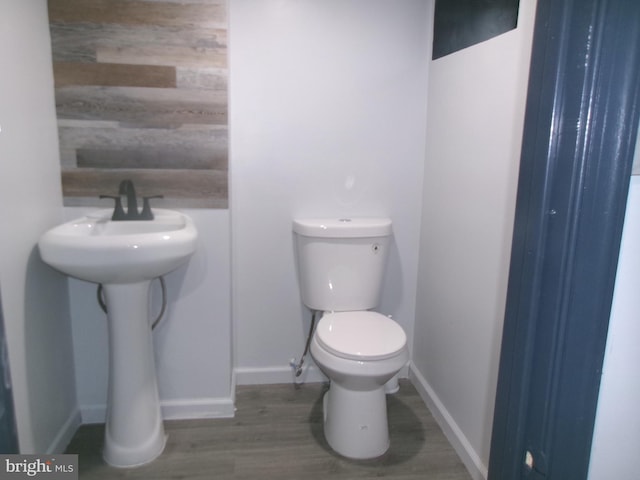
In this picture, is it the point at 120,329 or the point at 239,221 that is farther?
the point at 239,221

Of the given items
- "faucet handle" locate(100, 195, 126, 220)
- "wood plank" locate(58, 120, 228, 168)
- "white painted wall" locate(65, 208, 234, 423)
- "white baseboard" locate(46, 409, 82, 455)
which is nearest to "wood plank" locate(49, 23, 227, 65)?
"wood plank" locate(58, 120, 228, 168)

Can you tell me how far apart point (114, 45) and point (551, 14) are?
1.65 metres

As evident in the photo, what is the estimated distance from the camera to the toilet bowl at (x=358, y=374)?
1.57m

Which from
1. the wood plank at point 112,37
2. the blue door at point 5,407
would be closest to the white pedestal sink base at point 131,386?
the blue door at point 5,407

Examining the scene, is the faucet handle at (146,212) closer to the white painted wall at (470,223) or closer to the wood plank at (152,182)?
the wood plank at (152,182)

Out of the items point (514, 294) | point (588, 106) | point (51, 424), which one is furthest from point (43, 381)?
point (588, 106)

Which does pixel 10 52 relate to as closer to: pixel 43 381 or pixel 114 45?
pixel 114 45

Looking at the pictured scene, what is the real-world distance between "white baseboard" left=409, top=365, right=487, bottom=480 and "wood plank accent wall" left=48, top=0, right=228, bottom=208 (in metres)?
1.33

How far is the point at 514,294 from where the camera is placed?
21.1 inches

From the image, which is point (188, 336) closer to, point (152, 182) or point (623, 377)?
point (152, 182)

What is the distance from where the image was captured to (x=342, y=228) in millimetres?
1933

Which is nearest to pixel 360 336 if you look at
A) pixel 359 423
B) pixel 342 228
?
pixel 359 423

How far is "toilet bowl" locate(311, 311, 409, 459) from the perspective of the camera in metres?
1.57

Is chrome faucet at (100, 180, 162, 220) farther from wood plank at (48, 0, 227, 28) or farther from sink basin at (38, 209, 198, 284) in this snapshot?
wood plank at (48, 0, 227, 28)
